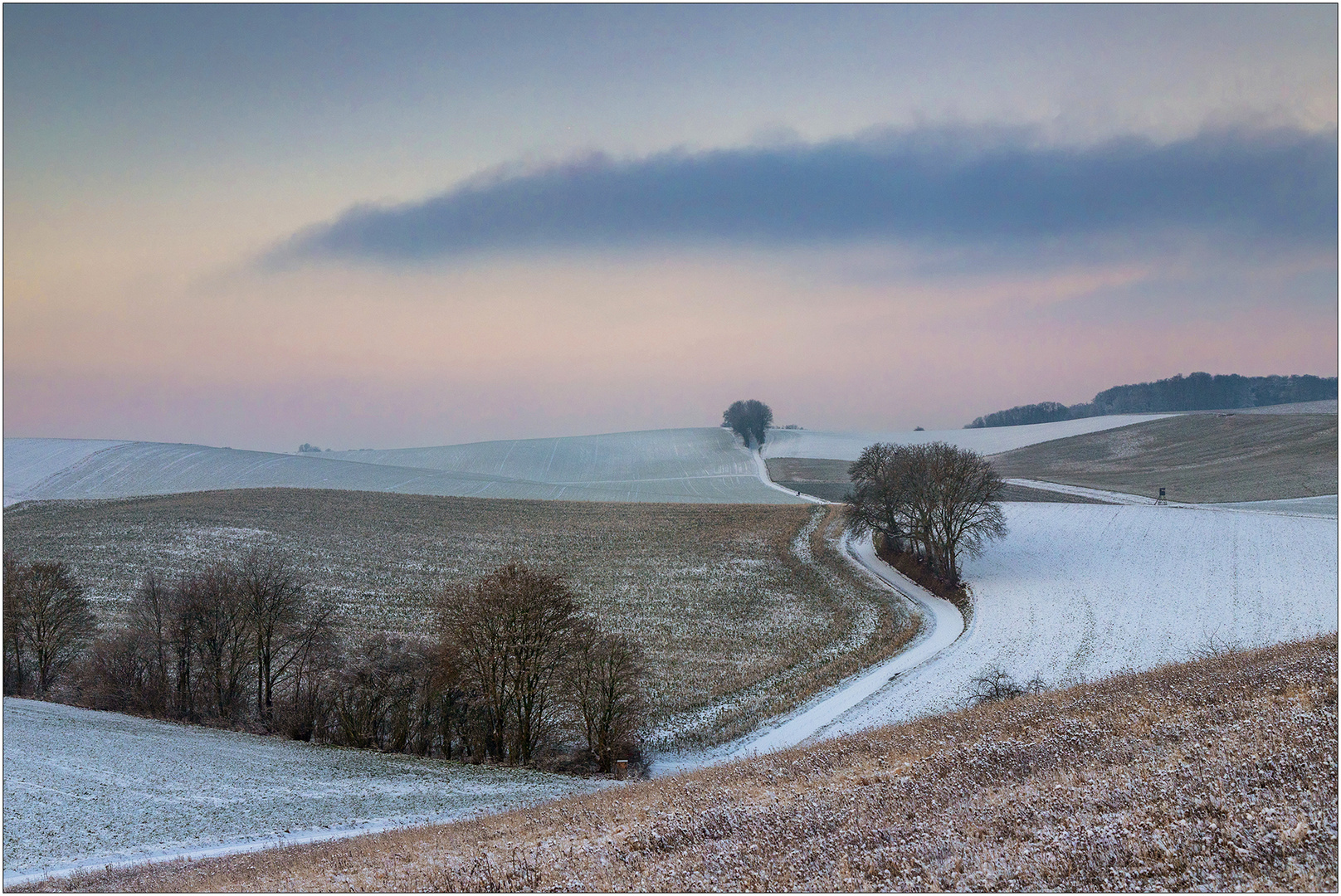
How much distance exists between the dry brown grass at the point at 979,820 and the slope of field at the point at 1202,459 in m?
71.8

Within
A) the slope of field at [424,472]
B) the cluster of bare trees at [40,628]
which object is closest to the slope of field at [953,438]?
the slope of field at [424,472]

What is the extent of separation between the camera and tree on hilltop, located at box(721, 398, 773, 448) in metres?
142

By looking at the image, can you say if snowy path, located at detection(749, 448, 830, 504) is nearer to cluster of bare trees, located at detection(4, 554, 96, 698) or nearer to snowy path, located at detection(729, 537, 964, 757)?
snowy path, located at detection(729, 537, 964, 757)

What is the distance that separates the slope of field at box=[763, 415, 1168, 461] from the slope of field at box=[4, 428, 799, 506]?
11.9 m

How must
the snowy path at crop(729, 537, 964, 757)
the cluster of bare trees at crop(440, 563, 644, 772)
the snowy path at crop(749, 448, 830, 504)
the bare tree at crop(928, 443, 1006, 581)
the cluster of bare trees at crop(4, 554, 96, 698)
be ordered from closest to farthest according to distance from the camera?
the snowy path at crop(729, 537, 964, 757) < the cluster of bare trees at crop(440, 563, 644, 772) < the cluster of bare trees at crop(4, 554, 96, 698) < the bare tree at crop(928, 443, 1006, 581) < the snowy path at crop(749, 448, 830, 504)

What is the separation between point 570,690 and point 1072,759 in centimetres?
1989

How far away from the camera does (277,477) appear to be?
91.9 metres

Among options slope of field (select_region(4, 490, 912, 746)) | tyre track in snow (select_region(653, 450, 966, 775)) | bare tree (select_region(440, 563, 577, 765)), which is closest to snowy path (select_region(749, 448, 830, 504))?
slope of field (select_region(4, 490, 912, 746))

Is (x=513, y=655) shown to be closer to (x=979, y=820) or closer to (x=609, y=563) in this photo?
(x=979, y=820)

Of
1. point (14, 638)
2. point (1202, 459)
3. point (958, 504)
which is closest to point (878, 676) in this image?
point (958, 504)

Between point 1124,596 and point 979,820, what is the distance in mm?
40304

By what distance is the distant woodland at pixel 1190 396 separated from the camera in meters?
142

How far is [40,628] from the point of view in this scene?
35.3 meters

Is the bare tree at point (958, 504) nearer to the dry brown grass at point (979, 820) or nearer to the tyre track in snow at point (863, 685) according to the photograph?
the tyre track in snow at point (863, 685)
